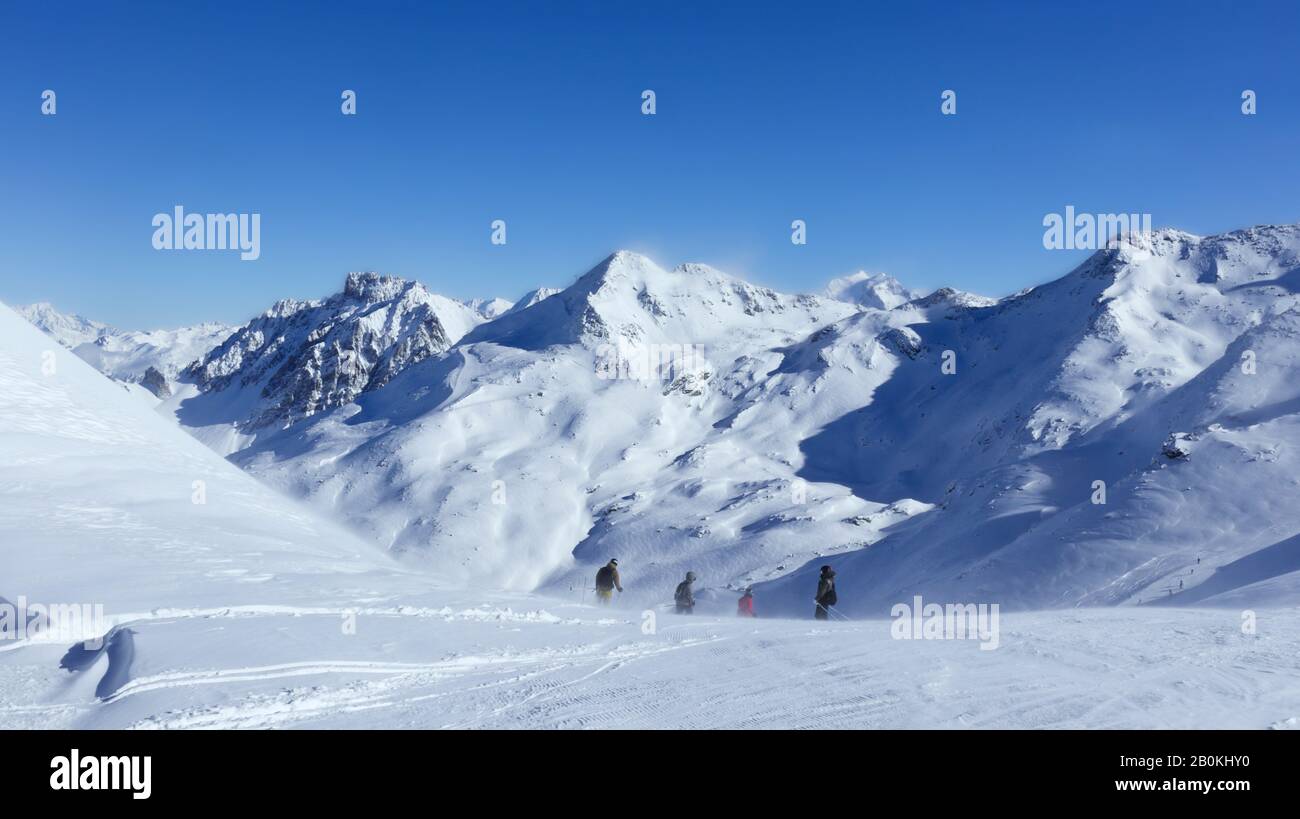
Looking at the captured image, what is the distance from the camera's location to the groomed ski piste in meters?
6.40

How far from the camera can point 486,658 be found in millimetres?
8695

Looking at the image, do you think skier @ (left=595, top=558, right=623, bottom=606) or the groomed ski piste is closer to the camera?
the groomed ski piste

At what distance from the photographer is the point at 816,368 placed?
11644 centimetres

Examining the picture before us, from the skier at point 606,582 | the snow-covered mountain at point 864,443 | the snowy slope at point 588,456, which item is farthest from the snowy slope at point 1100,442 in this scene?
the skier at point 606,582

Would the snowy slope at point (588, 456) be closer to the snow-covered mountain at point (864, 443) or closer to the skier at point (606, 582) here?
the snow-covered mountain at point (864, 443)

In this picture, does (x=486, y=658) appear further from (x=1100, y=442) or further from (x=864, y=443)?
(x=864, y=443)

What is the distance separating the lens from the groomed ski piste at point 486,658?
6.40 metres

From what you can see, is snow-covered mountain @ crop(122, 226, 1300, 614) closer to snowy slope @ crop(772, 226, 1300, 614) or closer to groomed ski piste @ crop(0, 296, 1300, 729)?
snowy slope @ crop(772, 226, 1300, 614)

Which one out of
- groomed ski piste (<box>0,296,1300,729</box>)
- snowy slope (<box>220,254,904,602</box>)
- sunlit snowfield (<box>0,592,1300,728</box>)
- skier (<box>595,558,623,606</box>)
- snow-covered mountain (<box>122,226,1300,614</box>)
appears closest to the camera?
sunlit snowfield (<box>0,592,1300,728</box>)

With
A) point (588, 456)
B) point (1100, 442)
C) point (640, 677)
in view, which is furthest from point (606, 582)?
point (588, 456)

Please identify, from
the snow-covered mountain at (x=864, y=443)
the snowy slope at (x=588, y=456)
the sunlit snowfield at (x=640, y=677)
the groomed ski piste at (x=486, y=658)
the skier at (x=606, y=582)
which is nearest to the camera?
the sunlit snowfield at (x=640, y=677)

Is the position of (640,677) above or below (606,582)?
above

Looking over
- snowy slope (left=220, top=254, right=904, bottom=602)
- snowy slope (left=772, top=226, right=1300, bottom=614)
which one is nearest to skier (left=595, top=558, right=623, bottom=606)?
snowy slope (left=772, top=226, right=1300, bottom=614)
